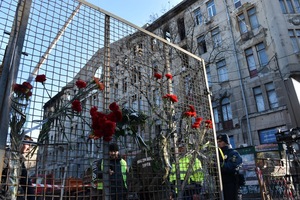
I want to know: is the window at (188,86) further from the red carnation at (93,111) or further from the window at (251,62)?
the window at (251,62)

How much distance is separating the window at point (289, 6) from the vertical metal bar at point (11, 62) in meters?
17.6

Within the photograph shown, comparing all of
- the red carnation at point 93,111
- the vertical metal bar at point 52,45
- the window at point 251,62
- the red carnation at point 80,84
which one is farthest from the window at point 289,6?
the red carnation at point 93,111

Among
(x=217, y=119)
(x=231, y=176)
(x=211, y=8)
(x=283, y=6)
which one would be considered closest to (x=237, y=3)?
(x=211, y=8)

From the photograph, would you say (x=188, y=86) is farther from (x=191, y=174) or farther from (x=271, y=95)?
(x=271, y=95)

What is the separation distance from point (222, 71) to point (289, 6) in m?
5.87

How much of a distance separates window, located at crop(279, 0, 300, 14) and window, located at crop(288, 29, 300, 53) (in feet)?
4.85

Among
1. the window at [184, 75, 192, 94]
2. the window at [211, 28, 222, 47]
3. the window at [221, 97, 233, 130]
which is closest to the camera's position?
the window at [184, 75, 192, 94]

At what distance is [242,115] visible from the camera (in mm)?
15344

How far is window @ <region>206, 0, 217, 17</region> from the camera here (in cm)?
1870

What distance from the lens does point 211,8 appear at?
62.1 feet

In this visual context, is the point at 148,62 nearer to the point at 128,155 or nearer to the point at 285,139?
the point at 128,155

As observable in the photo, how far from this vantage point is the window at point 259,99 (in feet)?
48.6

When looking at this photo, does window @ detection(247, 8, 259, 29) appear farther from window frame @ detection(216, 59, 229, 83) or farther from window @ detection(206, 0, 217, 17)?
window frame @ detection(216, 59, 229, 83)

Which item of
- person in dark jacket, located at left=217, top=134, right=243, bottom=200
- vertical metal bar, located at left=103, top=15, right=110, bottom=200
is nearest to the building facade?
person in dark jacket, located at left=217, top=134, right=243, bottom=200
